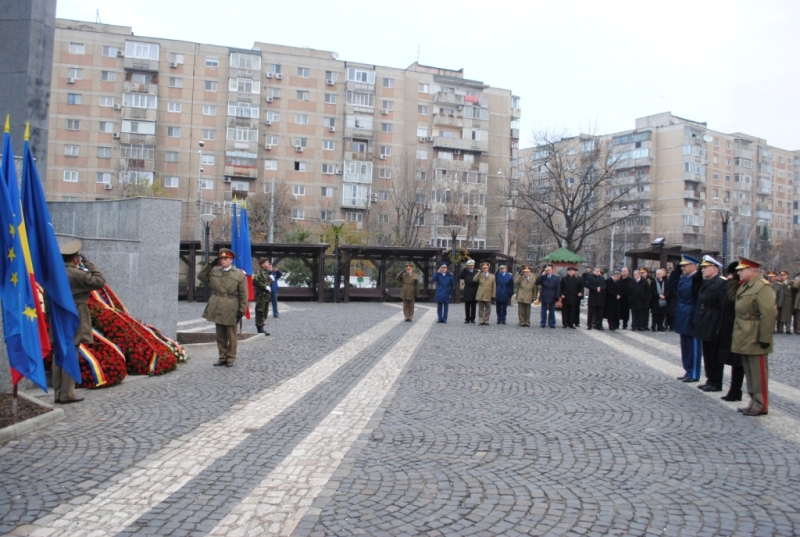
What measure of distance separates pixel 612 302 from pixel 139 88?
49.9m

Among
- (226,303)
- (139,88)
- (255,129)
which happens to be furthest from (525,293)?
(139,88)

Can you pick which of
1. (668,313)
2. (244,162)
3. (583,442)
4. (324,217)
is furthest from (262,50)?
(583,442)

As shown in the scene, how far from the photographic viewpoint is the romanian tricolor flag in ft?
21.2

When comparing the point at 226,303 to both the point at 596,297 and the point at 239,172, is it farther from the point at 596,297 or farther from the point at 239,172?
the point at 239,172

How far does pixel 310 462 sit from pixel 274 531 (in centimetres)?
137

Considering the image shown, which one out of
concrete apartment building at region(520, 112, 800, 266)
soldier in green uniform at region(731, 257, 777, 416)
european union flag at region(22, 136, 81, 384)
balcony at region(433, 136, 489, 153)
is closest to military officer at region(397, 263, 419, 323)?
soldier in green uniform at region(731, 257, 777, 416)

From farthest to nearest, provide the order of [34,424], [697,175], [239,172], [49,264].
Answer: [697,175], [239,172], [49,264], [34,424]

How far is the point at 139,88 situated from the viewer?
56531 millimetres

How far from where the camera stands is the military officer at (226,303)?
10.4m

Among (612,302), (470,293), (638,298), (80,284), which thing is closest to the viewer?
(80,284)

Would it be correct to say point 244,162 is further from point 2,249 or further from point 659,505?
point 659,505

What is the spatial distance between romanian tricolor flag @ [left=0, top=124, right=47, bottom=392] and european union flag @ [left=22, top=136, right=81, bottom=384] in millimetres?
559

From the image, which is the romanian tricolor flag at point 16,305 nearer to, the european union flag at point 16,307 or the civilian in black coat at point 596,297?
the european union flag at point 16,307

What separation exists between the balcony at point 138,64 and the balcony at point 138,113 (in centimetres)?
337
